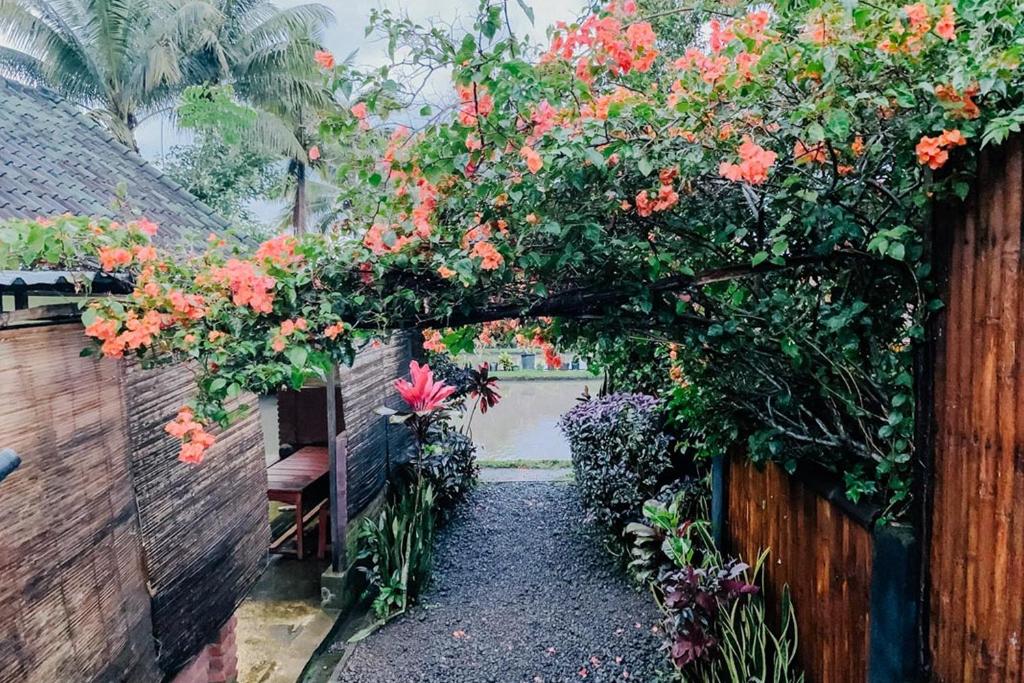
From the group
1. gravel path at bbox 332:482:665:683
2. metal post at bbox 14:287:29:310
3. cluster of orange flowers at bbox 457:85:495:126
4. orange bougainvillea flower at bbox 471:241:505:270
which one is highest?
cluster of orange flowers at bbox 457:85:495:126

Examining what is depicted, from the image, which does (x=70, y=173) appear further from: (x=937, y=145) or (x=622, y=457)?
(x=937, y=145)

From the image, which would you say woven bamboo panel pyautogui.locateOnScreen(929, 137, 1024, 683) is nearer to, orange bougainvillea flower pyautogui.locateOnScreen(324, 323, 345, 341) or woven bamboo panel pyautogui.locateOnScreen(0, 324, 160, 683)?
orange bougainvillea flower pyautogui.locateOnScreen(324, 323, 345, 341)

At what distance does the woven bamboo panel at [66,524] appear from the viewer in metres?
2.03

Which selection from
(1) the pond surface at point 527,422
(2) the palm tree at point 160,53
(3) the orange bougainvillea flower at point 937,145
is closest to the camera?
(3) the orange bougainvillea flower at point 937,145

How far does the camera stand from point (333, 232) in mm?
2406

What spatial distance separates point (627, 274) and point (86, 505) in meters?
2.05

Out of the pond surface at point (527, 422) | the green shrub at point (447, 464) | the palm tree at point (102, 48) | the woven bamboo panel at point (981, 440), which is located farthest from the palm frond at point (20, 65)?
the woven bamboo panel at point (981, 440)

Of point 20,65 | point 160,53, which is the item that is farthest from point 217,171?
point 20,65

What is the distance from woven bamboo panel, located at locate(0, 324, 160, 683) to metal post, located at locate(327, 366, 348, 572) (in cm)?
206

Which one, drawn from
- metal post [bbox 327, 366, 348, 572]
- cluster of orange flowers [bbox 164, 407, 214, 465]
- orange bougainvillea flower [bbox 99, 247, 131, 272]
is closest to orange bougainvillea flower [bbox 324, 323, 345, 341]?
cluster of orange flowers [bbox 164, 407, 214, 465]

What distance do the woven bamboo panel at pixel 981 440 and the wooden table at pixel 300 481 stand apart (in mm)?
4430

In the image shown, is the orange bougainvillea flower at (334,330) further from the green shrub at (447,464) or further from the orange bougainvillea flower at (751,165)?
the green shrub at (447,464)

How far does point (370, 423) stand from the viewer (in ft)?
18.2

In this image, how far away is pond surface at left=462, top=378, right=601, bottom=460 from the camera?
8.51m
